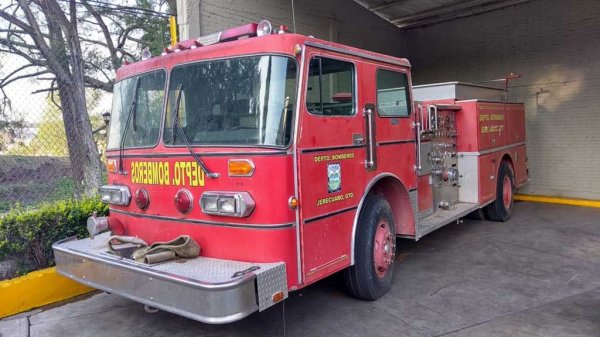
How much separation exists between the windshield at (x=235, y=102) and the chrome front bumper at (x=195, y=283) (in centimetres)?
87

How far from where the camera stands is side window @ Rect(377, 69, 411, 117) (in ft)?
14.7

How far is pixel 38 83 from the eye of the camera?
263 inches

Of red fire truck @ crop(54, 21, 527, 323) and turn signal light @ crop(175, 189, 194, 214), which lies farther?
turn signal light @ crop(175, 189, 194, 214)

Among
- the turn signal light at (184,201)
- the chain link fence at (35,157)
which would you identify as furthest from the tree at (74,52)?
the turn signal light at (184,201)

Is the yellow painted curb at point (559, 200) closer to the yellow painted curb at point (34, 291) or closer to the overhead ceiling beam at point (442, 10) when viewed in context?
the overhead ceiling beam at point (442, 10)

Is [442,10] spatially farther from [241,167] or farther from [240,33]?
[241,167]

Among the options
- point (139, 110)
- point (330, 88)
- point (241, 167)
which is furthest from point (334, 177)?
point (139, 110)

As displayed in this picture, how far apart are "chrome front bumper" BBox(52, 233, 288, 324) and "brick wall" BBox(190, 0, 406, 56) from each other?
163 inches

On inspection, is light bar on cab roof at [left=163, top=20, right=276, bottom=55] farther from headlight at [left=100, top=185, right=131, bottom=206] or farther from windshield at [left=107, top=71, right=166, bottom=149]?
headlight at [left=100, top=185, right=131, bottom=206]

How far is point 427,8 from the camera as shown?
35.4ft

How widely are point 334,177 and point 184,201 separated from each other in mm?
1175

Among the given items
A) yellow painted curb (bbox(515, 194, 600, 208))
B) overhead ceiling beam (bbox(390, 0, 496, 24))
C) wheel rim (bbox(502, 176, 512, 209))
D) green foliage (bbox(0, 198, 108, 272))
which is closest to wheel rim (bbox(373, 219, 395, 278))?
green foliage (bbox(0, 198, 108, 272))

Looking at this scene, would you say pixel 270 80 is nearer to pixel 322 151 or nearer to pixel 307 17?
pixel 322 151

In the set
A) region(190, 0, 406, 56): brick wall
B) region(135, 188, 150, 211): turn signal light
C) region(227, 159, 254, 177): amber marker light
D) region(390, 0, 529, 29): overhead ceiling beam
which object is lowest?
region(135, 188, 150, 211): turn signal light
